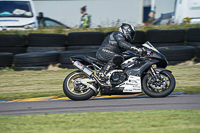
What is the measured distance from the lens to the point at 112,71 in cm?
579

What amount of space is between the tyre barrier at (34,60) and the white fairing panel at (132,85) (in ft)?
14.3

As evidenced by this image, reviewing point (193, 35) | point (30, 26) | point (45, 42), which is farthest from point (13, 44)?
point (193, 35)

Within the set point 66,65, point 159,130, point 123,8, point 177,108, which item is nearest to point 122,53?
point 177,108

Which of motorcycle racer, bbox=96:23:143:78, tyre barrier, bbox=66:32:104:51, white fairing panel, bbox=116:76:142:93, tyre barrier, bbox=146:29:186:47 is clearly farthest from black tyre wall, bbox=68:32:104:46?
white fairing panel, bbox=116:76:142:93

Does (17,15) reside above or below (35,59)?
above

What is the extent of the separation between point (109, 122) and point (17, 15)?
362 inches

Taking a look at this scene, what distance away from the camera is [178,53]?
9.69 m

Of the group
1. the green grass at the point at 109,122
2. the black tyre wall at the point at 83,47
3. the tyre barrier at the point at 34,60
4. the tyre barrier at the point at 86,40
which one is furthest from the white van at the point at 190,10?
the green grass at the point at 109,122

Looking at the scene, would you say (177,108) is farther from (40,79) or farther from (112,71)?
(40,79)

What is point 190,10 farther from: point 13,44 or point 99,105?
point 99,105

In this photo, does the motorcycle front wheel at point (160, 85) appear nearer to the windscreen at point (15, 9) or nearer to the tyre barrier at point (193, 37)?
the tyre barrier at point (193, 37)

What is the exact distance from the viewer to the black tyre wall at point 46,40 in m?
10.5

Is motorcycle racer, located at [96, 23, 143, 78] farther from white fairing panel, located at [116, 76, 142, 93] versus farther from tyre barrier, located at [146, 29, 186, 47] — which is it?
tyre barrier, located at [146, 29, 186, 47]

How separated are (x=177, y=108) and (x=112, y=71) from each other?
1492 mm
